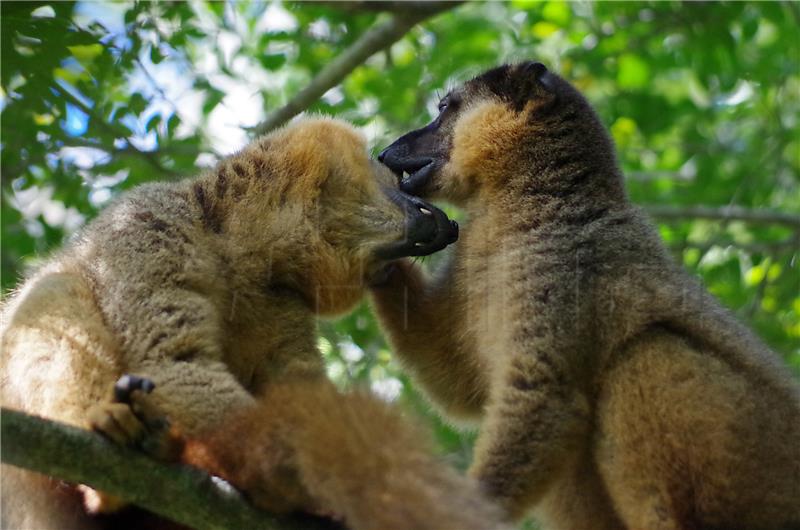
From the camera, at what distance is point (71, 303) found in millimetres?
5066

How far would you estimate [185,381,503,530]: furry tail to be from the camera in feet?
13.7

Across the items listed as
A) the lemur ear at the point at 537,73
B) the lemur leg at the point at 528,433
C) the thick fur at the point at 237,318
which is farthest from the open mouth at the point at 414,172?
the lemur leg at the point at 528,433

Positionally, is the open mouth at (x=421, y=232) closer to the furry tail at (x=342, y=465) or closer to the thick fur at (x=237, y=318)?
the thick fur at (x=237, y=318)

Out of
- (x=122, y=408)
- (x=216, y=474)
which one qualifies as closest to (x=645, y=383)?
(x=216, y=474)

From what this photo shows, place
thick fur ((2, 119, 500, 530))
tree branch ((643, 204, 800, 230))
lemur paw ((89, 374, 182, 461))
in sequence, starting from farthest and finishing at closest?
tree branch ((643, 204, 800, 230)) → thick fur ((2, 119, 500, 530)) → lemur paw ((89, 374, 182, 461))

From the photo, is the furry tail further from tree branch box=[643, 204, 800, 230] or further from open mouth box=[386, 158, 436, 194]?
tree branch box=[643, 204, 800, 230]

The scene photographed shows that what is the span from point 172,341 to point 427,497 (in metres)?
1.42

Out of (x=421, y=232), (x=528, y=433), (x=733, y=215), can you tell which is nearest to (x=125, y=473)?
(x=528, y=433)

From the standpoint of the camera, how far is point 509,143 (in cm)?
650

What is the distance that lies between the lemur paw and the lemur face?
2590 mm

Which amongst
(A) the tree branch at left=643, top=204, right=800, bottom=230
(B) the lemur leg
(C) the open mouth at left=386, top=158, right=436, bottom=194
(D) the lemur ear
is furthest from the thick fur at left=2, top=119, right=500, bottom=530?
(A) the tree branch at left=643, top=204, right=800, bottom=230

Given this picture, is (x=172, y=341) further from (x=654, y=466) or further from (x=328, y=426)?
(x=654, y=466)

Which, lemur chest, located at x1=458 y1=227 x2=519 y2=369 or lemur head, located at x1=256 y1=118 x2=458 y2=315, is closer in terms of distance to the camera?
lemur head, located at x1=256 y1=118 x2=458 y2=315

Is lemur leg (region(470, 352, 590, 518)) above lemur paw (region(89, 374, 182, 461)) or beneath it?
beneath
